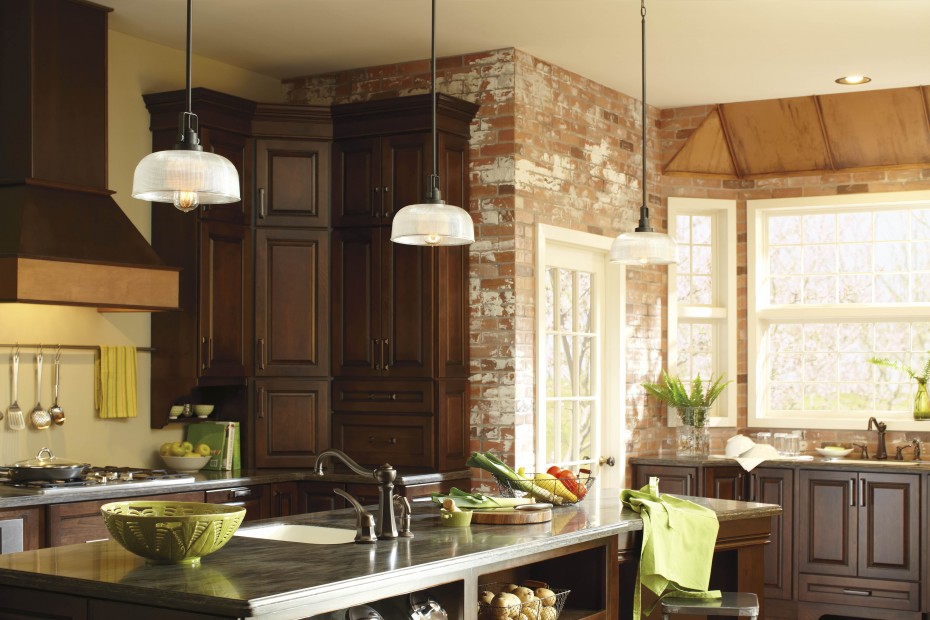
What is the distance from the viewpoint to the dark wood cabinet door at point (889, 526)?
6.54 m

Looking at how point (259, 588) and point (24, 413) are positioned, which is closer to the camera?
point (259, 588)

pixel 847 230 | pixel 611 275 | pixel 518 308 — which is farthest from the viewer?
pixel 847 230

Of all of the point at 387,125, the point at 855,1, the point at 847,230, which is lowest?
the point at 847,230

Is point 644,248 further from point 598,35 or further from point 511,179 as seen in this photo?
point 598,35

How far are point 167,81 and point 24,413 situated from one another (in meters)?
1.97

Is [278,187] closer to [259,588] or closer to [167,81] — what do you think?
[167,81]

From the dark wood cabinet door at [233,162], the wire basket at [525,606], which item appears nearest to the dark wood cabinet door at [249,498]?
→ the dark wood cabinet door at [233,162]

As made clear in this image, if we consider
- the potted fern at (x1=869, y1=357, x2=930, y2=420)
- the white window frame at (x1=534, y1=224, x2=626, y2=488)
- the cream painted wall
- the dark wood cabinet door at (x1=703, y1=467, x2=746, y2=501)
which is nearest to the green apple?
the cream painted wall

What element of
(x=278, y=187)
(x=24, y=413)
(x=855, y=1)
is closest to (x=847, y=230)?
(x=855, y=1)

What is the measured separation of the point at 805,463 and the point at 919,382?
96 centimetres

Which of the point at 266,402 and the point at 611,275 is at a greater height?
the point at 611,275

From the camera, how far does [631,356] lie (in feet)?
23.2

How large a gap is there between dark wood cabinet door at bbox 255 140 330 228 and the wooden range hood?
2.47 metres

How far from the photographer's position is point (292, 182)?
6.21 meters
